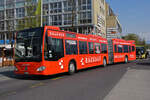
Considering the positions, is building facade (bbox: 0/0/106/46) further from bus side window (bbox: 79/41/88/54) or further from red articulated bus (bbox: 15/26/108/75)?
red articulated bus (bbox: 15/26/108/75)

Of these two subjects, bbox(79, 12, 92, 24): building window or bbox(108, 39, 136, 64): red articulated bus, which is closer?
bbox(108, 39, 136, 64): red articulated bus

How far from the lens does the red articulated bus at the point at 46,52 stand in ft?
33.9

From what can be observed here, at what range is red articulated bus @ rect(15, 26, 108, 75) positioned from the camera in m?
10.3

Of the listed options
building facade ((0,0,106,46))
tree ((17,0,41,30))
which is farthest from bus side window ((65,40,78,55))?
building facade ((0,0,106,46))

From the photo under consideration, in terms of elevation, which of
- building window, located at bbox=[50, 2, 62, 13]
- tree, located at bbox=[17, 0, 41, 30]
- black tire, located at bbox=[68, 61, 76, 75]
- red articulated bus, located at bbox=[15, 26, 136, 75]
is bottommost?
black tire, located at bbox=[68, 61, 76, 75]

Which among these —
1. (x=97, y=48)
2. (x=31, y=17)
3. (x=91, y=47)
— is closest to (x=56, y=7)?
(x=31, y=17)

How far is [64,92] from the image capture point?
293 inches

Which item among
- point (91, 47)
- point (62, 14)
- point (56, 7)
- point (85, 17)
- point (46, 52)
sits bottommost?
point (46, 52)

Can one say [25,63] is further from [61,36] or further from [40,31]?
[61,36]

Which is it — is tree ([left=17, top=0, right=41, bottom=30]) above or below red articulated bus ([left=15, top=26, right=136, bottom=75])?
above

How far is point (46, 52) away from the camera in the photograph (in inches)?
410

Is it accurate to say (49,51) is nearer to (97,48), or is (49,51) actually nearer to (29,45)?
(29,45)

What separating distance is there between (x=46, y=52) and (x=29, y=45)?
3.58 feet

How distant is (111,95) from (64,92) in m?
1.83
